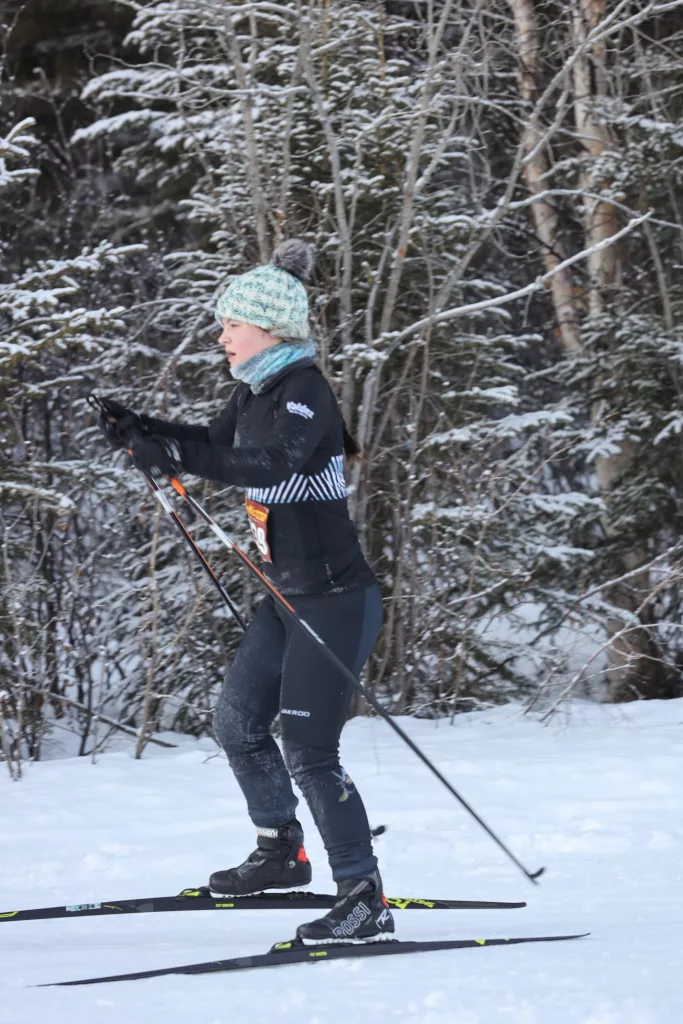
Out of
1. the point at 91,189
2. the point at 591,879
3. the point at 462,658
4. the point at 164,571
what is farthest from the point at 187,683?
the point at 91,189

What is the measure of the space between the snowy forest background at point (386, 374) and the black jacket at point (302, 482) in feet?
7.48

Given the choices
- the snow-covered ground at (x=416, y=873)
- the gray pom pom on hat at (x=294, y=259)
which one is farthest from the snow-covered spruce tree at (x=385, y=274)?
the gray pom pom on hat at (x=294, y=259)

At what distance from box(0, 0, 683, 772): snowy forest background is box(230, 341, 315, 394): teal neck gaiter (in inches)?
93.2

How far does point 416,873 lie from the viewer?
155 inches

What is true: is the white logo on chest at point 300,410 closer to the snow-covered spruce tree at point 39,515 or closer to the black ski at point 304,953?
the black ski at point 304,953

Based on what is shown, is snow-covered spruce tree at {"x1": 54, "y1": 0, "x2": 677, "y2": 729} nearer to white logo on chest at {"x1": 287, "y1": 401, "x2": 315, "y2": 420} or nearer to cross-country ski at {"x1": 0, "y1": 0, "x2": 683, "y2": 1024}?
cross-country ski at {"x1": 0, "y1": 0, "x2": 683, "y2": 1024}

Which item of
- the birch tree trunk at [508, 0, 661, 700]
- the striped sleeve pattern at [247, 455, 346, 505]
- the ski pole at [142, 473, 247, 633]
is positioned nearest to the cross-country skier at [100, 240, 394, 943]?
the striped sleeve pattern at [247, 455, 346, 505]

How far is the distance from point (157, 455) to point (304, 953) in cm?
130

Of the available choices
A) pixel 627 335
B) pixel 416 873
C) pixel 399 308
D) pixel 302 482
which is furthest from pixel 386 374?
pixel 302 482

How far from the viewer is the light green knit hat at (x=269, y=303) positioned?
3.01 metres

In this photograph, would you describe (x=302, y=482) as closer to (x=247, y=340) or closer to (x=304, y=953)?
(x=247, y=340)

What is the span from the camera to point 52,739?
6566 mm

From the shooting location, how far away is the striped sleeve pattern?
9.69ft

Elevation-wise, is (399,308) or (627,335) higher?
(399,308)
